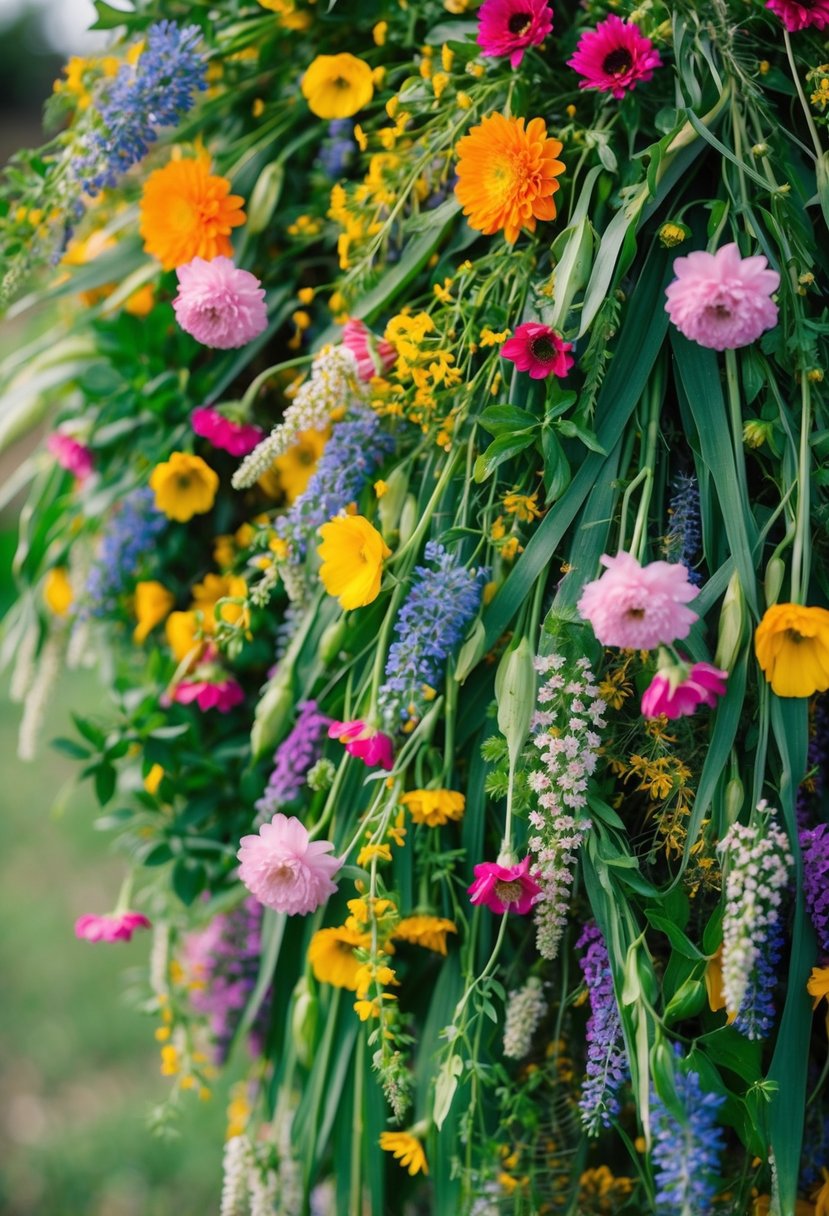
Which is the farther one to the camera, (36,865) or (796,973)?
(36,865)

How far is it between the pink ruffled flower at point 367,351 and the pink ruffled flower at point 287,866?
1.00ft

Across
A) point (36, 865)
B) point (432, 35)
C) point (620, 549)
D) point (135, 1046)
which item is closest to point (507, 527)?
point (620, 549)

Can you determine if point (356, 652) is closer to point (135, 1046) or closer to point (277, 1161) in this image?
point (277, 1161)

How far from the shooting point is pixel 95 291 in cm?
102

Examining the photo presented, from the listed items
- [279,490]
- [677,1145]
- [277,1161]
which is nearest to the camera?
[677,1145]

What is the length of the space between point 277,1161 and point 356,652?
0.40m

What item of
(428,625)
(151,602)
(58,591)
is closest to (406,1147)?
(428,625)

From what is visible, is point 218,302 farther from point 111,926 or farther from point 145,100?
point 111,926

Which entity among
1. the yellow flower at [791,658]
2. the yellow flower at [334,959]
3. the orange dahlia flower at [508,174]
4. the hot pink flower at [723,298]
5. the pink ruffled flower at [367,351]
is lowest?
the yellow flower at [334,959]

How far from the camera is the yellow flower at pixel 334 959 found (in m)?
0.72

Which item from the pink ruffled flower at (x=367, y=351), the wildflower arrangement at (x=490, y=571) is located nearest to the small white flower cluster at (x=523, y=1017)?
the wildflower arrangement at (x=490, y=571)

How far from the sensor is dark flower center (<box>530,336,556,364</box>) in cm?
64

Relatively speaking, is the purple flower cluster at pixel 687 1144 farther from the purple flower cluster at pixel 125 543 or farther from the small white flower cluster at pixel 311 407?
the purple flower cluster at pixel 125 543

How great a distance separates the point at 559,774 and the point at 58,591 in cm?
61
